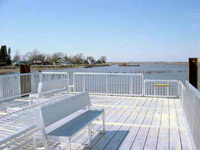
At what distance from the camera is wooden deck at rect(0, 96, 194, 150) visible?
146 inches

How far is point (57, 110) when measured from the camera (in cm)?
314

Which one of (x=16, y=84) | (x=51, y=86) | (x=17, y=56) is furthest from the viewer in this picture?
(x=17, y=56)

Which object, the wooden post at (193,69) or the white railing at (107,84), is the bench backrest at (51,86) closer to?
the white railing at (107,84)

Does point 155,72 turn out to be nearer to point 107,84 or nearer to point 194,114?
point 107,84

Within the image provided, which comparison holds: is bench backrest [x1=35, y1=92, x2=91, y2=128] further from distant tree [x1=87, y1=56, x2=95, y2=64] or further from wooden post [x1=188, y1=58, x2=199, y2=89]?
distant tree [x1=87, y1=56, x2=95, y2=64]

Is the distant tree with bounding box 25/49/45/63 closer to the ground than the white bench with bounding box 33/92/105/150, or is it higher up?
higher up

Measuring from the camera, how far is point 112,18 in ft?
75.2

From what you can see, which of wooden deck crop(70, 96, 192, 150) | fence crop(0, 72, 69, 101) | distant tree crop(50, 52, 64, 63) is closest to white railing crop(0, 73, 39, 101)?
fence crop(0, 72, 69, 101)

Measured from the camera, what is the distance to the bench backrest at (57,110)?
2783 millimetres

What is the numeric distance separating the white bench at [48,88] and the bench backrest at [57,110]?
1.97 meters

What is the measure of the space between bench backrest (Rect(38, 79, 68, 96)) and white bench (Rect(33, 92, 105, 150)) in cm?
201

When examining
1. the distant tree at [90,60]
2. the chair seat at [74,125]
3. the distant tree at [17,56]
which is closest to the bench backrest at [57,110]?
the chair seat at [74,125]

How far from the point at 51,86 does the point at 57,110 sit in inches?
126

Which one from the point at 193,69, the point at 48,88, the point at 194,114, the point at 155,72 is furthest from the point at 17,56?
the point at 194,114
